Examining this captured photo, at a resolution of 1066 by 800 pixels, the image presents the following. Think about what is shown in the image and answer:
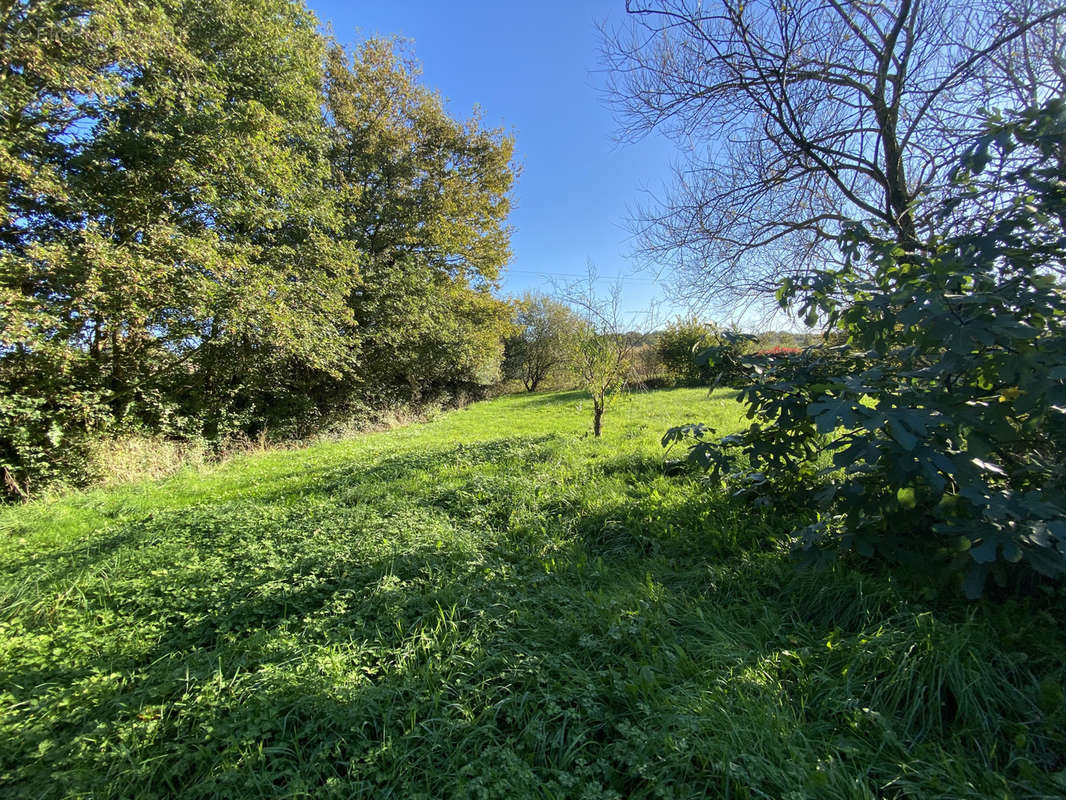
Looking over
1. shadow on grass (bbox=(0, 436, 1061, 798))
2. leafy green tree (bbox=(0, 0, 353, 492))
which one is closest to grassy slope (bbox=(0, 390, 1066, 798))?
shadow on grass (bbox=(0, 436, 1061, 798))

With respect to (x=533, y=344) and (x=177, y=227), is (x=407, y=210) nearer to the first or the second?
(x=177, y=227)

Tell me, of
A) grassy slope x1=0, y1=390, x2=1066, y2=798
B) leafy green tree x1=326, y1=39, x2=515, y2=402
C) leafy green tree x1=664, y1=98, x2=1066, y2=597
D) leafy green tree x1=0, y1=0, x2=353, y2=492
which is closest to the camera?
grassy slope x1=0, y1=390, x2=1066, y2=798

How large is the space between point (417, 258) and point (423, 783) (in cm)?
1533

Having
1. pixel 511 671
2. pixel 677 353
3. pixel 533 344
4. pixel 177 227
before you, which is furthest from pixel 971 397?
pixel 533 344

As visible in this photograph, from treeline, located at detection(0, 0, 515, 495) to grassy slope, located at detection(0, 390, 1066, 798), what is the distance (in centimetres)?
488

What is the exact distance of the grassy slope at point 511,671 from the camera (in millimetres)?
1363

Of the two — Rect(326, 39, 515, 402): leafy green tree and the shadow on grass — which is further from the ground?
Rect(326, 39, 515, 402): leafy green tree

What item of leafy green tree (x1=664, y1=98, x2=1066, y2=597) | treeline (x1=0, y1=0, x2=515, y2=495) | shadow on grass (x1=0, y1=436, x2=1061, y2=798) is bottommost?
shadow on grass (x1=0, y1=436, x2=1061, y2=798)

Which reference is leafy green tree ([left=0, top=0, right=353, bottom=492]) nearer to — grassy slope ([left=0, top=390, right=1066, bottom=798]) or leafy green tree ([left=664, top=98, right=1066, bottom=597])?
grassy slope ([left=0, top=390, right=1066, bottom=798])

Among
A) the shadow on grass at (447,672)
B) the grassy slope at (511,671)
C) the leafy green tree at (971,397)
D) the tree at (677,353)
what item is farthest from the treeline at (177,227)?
the tree at (677,353)

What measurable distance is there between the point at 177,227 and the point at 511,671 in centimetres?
953

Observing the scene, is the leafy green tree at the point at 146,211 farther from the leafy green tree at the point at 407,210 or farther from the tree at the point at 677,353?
the tree at the point at 677,353

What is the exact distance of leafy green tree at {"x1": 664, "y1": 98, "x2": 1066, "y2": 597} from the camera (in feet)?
4.96

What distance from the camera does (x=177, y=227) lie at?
707 cm
